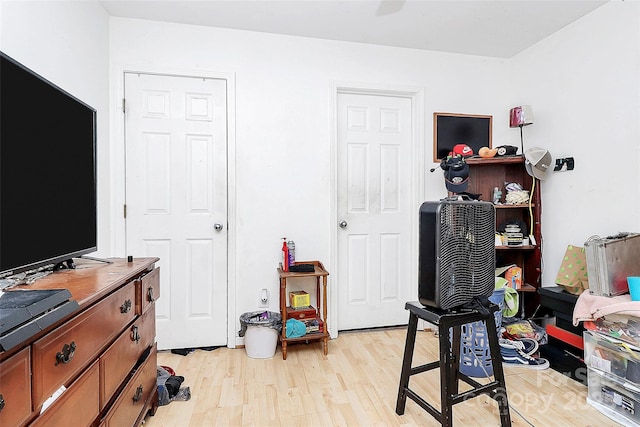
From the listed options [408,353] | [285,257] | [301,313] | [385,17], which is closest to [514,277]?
[408,353]

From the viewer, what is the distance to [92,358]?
3.66 ft

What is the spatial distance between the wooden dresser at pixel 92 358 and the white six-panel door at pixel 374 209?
5.43ft

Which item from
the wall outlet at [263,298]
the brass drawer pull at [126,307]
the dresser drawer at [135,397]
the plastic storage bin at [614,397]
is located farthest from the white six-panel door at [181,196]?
the plastic storage bin at [614,397]

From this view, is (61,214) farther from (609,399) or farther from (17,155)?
(609,399)

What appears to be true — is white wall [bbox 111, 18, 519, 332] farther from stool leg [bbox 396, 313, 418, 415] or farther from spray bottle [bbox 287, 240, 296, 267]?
stool leg [bbox 396, 313, 418, 415]

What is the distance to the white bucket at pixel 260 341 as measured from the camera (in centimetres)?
253

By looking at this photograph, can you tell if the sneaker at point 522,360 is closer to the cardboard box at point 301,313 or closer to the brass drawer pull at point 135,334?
the cardboard box at point 301,313

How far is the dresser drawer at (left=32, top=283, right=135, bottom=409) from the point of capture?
84 centimetres

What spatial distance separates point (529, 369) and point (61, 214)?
2802mm

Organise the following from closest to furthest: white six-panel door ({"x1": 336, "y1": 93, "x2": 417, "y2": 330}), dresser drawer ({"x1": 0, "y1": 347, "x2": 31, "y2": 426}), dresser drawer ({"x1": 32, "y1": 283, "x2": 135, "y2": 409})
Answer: dresser drawer ({"x1": 0, "y1": 347, "x2": 31, "y2": 426})
dresser drawer ({"x1": 32, "y1": 283, "x2": 135, "y2": 409})
white six-panel door ({"x1": 336, "y1": 93, "x2": 417, "y2": 330})

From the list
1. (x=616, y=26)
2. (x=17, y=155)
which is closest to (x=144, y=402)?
(x=17, y=155)

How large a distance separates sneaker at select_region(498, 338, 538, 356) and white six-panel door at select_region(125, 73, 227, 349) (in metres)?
2.06

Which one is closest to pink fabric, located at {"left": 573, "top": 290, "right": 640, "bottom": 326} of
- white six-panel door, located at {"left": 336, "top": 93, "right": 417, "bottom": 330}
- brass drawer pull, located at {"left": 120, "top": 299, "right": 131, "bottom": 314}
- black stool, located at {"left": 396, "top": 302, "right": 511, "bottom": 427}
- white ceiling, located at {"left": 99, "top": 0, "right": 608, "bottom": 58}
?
black stool, located at {"left": 396, "top": 302, "right": 511, "bottom": 427}

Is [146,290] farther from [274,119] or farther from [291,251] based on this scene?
[274,119]
